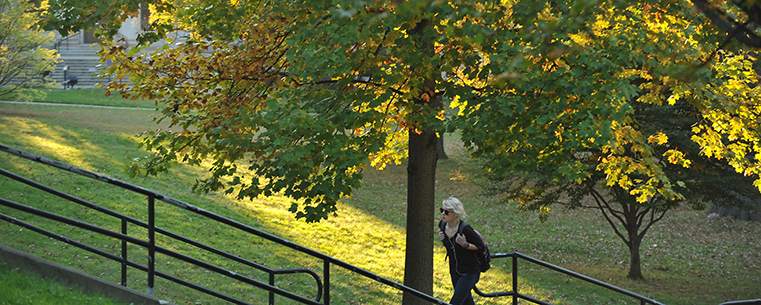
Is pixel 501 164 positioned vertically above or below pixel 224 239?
above

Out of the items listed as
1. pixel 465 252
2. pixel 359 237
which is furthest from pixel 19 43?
pixel 465 252

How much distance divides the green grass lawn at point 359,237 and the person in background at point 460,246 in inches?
96.8

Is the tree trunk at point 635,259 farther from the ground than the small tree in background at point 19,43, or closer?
closer

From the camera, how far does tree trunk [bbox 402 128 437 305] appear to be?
888cm

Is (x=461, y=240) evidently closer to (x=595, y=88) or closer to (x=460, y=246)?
(x=460, y=246)

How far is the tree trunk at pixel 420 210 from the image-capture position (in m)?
8.88

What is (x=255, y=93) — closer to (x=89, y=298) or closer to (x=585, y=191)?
(x=89, y=298)

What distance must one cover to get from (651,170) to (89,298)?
23.5ft

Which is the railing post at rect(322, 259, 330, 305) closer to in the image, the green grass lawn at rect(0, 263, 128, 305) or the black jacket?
the green grass lawn at rect(0, 263, 128, 305)

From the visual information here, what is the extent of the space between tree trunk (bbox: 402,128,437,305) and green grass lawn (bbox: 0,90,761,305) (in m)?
0.27

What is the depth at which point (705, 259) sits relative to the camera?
699 inches

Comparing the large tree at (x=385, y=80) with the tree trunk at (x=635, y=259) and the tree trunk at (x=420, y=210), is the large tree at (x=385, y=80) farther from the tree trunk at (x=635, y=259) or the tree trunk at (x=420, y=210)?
the tree trunk at (x=635, y=259)

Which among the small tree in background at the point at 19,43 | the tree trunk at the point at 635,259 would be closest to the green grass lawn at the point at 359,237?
the tree trunk at the point at 635,259

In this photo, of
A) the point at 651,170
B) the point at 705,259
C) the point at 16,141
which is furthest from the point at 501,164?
the point at 16,141
